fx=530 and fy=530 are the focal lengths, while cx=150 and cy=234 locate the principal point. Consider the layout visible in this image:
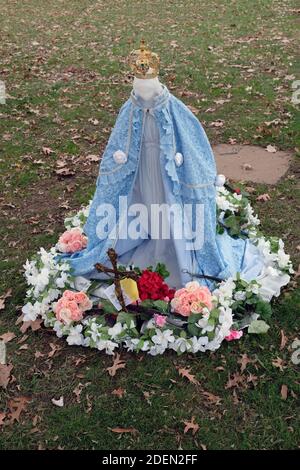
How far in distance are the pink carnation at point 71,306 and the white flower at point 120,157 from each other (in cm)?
118

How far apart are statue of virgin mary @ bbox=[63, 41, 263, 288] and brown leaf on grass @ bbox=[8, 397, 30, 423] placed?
127 centimetres

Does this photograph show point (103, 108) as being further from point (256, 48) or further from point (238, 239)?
point (238, 239)

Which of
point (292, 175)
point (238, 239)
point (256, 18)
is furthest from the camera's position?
point (256, 18)

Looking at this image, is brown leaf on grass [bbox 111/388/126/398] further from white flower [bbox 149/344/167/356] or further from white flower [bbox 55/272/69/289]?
white flower [bbox 55/272/69/289]

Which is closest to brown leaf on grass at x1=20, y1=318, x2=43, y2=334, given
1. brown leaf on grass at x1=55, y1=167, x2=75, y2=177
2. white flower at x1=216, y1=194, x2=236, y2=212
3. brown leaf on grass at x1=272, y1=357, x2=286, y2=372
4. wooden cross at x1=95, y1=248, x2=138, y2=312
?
wooden cross at x1=95, y1=248, x2=138, y2=312

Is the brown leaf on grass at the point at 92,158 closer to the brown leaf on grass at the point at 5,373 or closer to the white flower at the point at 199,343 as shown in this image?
the brown leaf on grass at the point at 5,373

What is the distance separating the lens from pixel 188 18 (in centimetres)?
1355

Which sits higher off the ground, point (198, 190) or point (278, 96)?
point (198, 190)

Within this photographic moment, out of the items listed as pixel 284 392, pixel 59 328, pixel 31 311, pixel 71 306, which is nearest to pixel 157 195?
pixel 71 306

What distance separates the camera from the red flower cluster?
4402mm

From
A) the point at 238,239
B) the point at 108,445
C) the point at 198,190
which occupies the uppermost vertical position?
the point at 198,190
